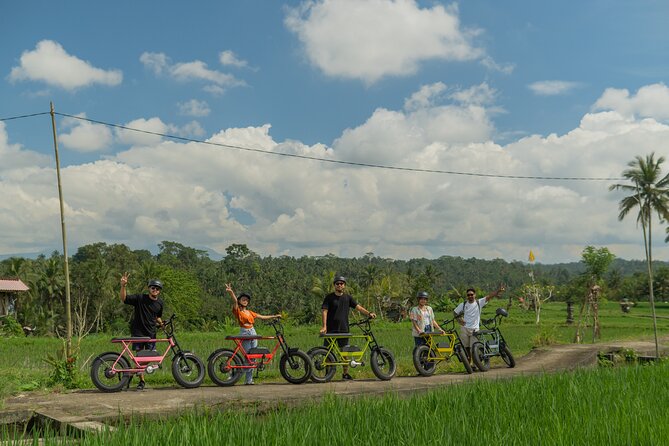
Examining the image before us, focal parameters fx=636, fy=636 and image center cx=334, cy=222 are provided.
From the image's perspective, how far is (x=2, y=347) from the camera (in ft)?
67.5

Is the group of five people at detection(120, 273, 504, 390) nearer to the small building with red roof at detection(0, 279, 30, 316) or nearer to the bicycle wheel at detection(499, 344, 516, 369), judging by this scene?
the bicycle wheel at detection(499, 344, 516, 369)

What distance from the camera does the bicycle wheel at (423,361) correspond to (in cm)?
1011

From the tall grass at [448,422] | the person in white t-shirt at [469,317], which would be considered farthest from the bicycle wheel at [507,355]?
the tall grass at [448,422]

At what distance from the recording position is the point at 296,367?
906cm

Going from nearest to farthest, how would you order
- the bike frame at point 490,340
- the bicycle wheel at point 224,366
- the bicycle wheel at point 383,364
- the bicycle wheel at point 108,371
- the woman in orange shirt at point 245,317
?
1. the bicycle wheel at point 108,371
2. the bicycle wheel at point 224,366
3. the woman in orange shirt at point 245,317
4. the bicycle wheel at point 383,364
5. the bike frame at point 490,340

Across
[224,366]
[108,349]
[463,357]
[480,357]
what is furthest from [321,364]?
[108,349]

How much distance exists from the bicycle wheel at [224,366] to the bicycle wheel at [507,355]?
518 cm

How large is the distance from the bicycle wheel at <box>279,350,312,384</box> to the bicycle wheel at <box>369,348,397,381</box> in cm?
104

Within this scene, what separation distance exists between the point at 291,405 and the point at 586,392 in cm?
318

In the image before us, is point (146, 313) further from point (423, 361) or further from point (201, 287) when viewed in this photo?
point (201, 287)

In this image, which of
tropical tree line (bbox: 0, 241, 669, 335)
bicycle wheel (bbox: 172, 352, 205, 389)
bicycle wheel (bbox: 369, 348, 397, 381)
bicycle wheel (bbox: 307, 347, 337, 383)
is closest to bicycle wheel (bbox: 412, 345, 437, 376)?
bicycle wheel (bbox: 369, 348, 397, 381)

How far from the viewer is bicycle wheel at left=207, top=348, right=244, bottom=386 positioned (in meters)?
8.49

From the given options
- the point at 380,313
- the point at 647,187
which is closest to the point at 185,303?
the point at 380,313

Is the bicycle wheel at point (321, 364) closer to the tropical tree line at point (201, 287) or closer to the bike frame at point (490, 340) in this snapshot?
the bike frame at point (490, 340)
